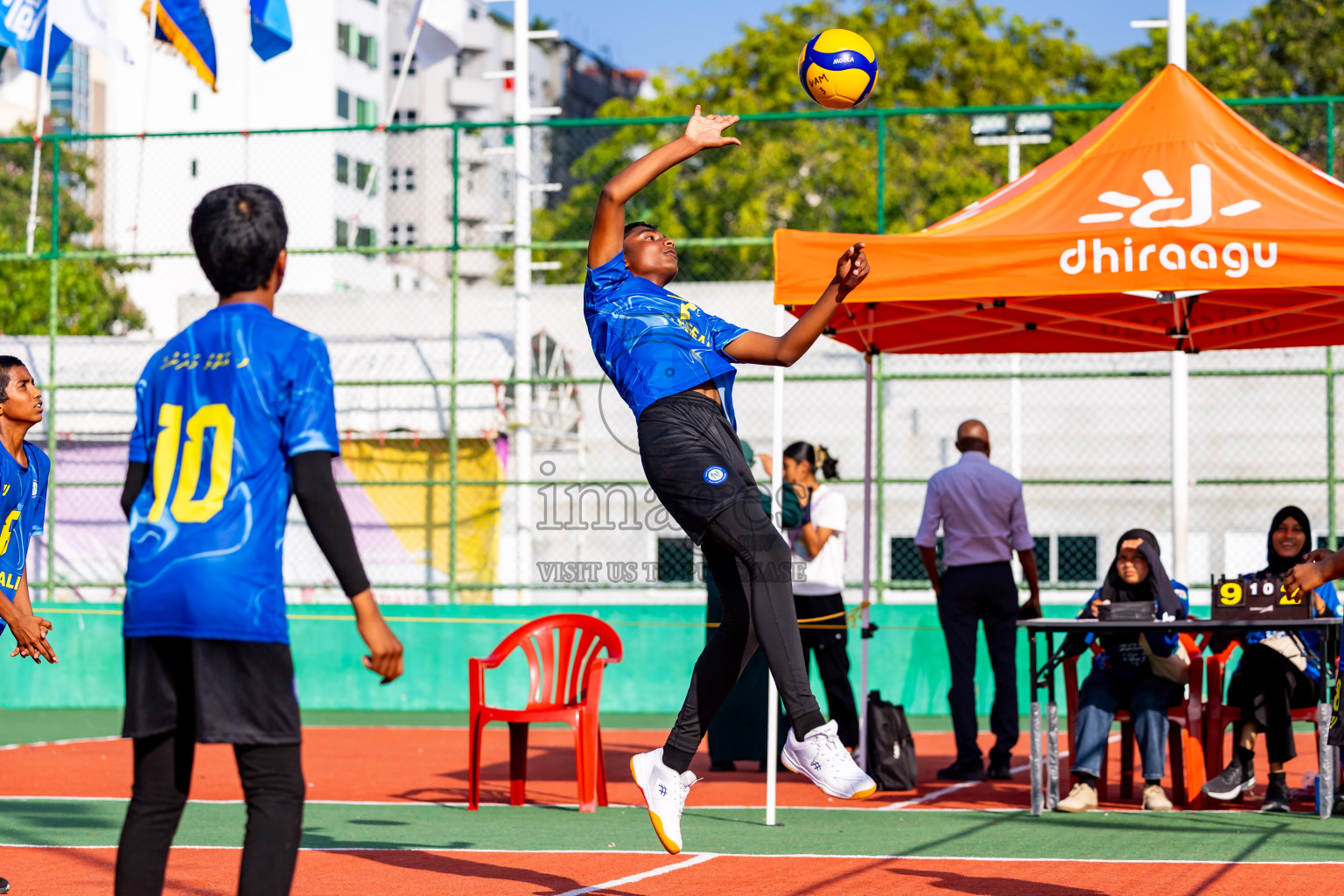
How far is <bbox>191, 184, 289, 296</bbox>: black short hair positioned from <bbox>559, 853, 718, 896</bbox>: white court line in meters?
2.44

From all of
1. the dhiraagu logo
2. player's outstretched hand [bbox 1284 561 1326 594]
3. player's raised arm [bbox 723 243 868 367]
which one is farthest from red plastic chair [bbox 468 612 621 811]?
player's outstretched hand [bbox 1284 561 1326 594]

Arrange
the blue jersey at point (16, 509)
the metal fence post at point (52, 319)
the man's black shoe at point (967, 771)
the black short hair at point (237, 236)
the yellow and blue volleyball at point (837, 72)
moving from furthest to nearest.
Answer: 1. the metal fence post at point (52, 319)
2. the man's black shoe at point (967, 771)
3. the yellow and blue volleyball at point (837, 72)
4. the blue jersey at point (16, 509)
5. the black short hair at point (237, 236)

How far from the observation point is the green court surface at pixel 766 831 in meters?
6.22

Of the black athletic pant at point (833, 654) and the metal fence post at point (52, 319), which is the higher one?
the metal fence post at point (52, 319)

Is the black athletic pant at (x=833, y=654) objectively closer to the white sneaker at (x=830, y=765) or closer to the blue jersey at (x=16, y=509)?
the white sneaker at (x=830, y=765)

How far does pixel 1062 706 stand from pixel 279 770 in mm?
10450

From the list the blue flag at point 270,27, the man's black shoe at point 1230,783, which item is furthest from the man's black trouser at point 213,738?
the blue flag at point 270,27

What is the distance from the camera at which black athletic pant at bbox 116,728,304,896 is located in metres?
3.43

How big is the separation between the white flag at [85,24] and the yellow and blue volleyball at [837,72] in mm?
11624

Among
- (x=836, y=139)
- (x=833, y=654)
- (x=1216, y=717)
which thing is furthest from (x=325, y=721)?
(x=836, y=139)

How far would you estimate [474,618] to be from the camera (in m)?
13.4

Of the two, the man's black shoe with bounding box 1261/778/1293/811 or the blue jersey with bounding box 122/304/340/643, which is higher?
the blue jersey with bounding box 122/304/340/643

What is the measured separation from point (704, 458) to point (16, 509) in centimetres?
272

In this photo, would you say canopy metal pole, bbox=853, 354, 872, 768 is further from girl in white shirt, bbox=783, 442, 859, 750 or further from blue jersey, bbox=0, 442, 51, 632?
blue jersey, bbox=0, 442, 51, 632
